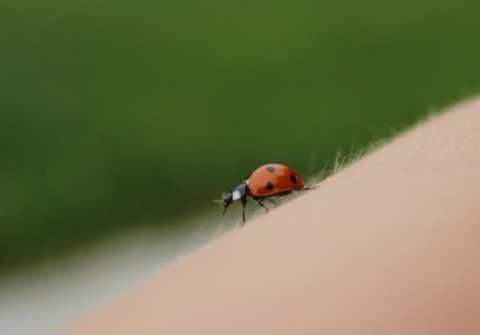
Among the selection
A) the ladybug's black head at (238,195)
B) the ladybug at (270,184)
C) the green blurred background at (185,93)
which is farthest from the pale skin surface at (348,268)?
Result: the green blurred background at (185,93)

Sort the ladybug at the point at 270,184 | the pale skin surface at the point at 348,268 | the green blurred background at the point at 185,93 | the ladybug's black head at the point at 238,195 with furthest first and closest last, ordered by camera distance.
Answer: the green blurred background at the point at 185,93, the ladybug's black head at the point at 238,195, the ladybug at the point at 270,184, the pale skin surface at the point at 348,268

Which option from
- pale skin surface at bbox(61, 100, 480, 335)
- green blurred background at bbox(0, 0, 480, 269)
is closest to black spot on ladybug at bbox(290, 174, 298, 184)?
pale skin surface at bbox(61, 100, 480, 335)

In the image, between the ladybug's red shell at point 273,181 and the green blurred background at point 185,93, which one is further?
the green blurred background at point 185,93

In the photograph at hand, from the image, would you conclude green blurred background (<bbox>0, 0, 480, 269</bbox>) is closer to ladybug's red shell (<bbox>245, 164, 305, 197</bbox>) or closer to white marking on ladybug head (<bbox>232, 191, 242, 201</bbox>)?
white marking on ladybug head (<bbox>232, 191, 242, 201</bbox>)

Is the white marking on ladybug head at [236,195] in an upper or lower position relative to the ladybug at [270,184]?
lower

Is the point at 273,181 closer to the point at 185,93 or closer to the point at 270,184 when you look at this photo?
the point at 270,184

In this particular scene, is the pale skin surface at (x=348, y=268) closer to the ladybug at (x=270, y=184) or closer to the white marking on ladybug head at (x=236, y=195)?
the ladybug at (x=270, y=184)
